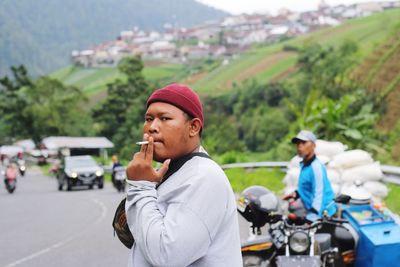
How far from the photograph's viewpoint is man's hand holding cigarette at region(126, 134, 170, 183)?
267 centimetres

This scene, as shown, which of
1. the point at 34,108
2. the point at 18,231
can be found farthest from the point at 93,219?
the point at 34,108

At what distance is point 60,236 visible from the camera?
12945 millimetres

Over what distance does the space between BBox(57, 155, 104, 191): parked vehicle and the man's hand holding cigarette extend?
27.8 metres

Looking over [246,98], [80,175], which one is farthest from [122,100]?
[80,175]

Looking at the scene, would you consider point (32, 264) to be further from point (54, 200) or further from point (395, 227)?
point (54, 200)

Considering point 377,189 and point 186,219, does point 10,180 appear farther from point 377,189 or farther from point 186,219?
point 186,219

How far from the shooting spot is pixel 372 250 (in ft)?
22.3

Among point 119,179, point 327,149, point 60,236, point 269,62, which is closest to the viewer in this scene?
point 60,236

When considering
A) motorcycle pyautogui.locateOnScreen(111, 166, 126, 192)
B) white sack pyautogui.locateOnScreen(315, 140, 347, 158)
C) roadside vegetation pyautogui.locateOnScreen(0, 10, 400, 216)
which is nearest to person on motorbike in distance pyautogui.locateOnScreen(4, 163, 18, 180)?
motorcycle pyautogui.locateOnScreen(111, 166, 126, 192)

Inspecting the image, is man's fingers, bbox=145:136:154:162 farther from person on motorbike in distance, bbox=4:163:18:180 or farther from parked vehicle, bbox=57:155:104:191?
parked vehicle, bbox=57:155:104:191

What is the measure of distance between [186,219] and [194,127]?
0.40m

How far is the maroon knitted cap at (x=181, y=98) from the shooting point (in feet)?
9.06

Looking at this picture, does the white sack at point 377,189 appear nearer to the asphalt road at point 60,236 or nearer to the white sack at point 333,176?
the white sack at point 333,176

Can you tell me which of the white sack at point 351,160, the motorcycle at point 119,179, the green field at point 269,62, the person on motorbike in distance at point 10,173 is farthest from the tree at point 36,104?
the white sack at point 351,160
